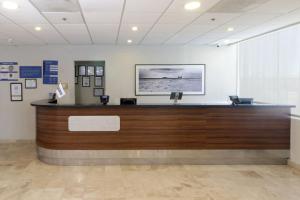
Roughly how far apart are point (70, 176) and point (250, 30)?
4.89 metres

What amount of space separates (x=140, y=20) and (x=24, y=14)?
77.1 inches

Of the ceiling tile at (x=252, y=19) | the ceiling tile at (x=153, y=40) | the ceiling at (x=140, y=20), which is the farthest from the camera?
the ceiling tile at (x=153, y=40)

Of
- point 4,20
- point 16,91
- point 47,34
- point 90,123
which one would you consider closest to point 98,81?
point 16,91

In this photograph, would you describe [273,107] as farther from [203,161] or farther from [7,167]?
[7,167]

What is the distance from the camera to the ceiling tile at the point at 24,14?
14.9ft

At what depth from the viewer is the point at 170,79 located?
918cm

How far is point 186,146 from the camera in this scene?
6348 millimetres

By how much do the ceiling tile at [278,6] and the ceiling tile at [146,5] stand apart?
152 centimetres

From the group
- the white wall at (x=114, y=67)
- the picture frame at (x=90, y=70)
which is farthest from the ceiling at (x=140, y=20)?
the picture frame at (x=90, y=70)

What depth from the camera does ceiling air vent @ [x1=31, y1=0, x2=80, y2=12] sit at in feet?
14.2

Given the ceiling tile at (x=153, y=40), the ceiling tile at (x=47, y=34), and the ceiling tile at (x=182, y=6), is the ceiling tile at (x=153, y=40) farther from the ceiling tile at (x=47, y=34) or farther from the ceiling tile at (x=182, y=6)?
the ceiling tile at (x=182, y=6)

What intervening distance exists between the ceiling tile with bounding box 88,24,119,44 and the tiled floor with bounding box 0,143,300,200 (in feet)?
9.19

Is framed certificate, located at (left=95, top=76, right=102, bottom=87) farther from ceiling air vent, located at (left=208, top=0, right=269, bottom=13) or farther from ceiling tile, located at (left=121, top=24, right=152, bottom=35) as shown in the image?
ceiling air vent, located at (left=208, top=0, right=269, bottom=13)

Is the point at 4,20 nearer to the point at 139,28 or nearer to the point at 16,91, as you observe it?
the point at 139,28
